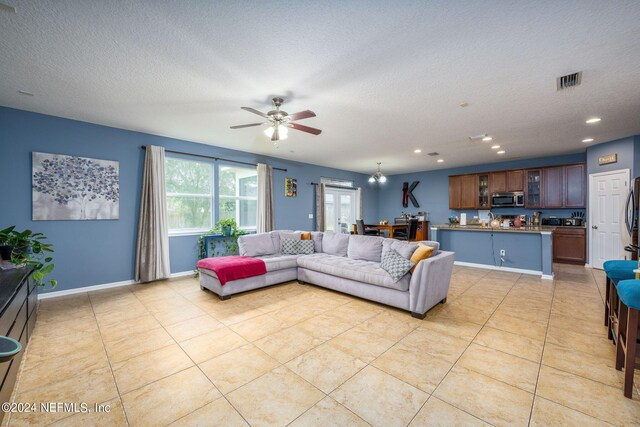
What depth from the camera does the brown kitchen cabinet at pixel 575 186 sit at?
6113mm

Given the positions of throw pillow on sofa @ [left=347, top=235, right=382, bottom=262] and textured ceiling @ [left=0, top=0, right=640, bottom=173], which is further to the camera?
throw pillow on sofa @ [left=347, top=235, right=382, bottom=262]

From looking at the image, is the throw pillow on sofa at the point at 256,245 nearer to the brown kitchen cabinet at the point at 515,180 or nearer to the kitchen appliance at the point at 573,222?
the brown kitchen cabinet at the point at 515,180

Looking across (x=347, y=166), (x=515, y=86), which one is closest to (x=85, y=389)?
(x=515, y=86)

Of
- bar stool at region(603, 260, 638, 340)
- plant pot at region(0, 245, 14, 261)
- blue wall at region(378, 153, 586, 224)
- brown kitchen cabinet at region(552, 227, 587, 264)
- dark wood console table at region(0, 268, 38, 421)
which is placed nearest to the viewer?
dark wood console table at region(0, 268, 38, 421)

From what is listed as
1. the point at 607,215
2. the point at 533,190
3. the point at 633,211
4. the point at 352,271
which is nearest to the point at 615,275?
the point at 352,271

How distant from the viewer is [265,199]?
622 cm

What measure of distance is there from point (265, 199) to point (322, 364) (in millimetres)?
4569

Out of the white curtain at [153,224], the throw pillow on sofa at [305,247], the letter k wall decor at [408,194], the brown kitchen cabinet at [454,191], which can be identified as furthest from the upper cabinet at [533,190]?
the white curtain at [153,224]

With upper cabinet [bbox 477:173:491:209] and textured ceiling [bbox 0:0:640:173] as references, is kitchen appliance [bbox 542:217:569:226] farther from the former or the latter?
textured ceiling [bbox 0:0:640:173]

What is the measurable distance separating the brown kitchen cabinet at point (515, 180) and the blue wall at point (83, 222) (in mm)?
7836

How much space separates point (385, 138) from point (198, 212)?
4.12m

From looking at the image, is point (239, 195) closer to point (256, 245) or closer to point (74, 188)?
point (256, 245)

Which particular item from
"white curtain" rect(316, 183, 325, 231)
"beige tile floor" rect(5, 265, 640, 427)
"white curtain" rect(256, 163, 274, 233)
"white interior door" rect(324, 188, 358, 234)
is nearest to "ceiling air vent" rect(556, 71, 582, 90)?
"beige tile floor" rect(5, 265, 640, 427)

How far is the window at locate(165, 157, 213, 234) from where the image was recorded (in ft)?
16.6
